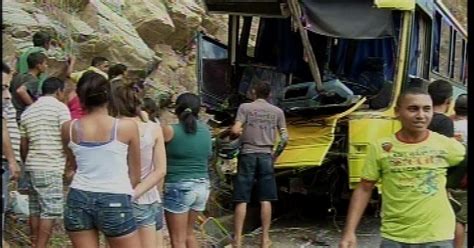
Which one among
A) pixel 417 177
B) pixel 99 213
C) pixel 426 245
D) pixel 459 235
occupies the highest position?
pixel 417 177

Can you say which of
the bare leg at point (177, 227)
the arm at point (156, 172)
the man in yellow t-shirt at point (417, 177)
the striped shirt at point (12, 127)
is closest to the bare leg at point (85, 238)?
the arm at point (156, 172)

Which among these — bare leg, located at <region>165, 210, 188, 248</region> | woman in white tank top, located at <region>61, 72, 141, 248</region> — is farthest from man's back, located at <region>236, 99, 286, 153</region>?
woman in white tank top, located at <region>61, 72, 141, 248</region>

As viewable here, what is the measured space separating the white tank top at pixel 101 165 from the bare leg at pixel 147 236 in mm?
Answer: 599

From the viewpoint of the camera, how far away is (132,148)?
4.84 metres

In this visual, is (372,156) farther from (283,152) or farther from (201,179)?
(283,152)

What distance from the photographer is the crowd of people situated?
442 centimetres

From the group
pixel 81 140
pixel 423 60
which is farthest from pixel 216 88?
pixel 81 140

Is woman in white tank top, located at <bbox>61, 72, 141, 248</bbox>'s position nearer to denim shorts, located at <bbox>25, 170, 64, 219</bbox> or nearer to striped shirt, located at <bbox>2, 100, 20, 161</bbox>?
striped shirt, located at <bbox>2, 100, 20, 161</bbox>

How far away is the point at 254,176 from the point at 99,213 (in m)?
3.18

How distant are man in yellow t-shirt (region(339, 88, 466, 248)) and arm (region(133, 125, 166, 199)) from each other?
1.48 m

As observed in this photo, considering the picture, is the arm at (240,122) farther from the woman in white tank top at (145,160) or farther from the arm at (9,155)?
the arm at (9,155)

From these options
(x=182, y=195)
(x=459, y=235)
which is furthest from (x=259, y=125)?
(x=459, y=235)

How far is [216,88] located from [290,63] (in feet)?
3.28

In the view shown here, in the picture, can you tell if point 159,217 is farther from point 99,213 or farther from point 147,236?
point 99,213
